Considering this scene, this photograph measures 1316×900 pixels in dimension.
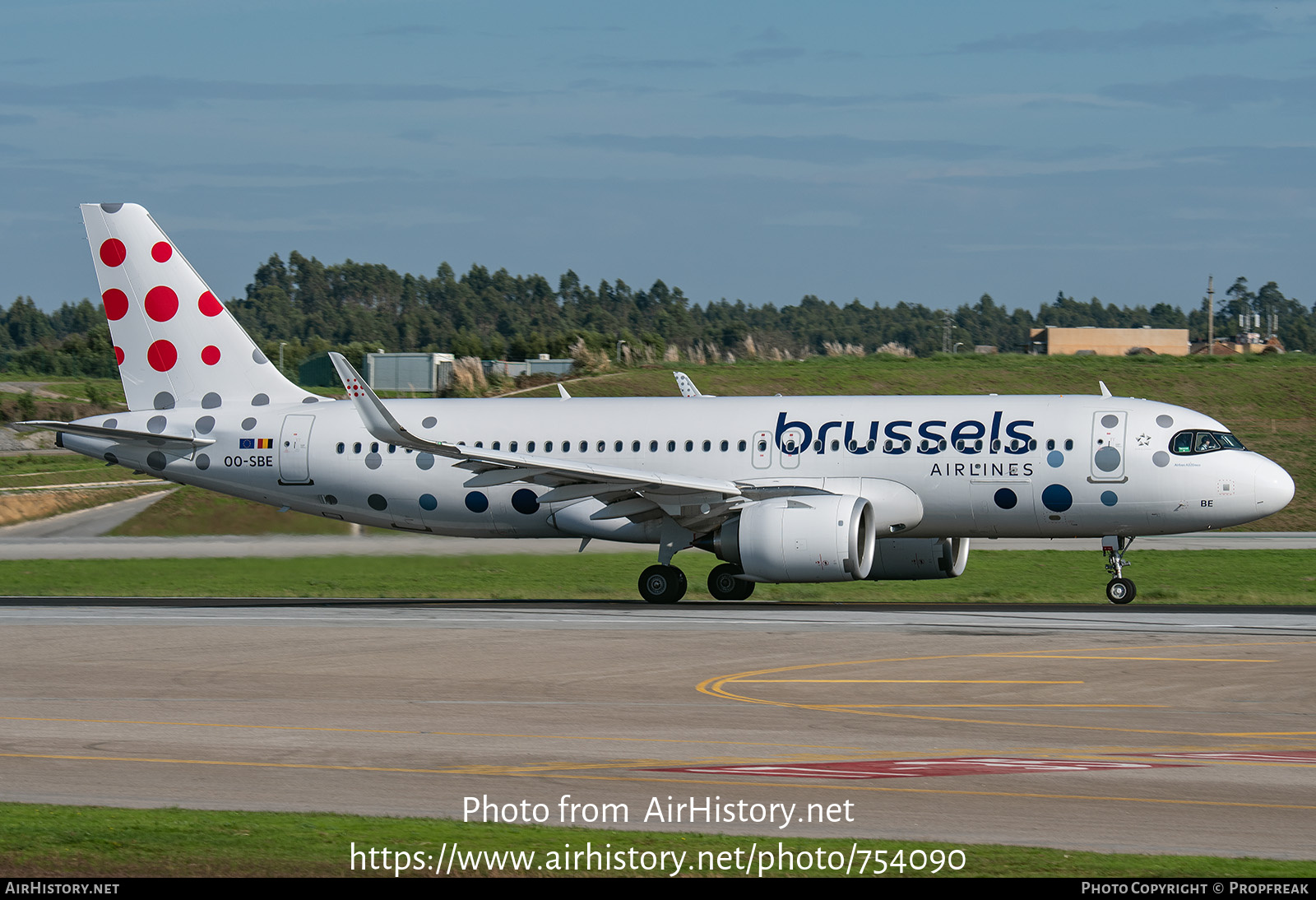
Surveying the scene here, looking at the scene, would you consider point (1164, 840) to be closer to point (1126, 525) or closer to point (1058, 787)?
point (1058, 787)

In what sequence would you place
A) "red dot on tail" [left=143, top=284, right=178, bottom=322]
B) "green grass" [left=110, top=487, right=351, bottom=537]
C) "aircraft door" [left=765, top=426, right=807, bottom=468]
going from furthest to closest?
1. "green grass" [left=110, top=487, right=351, bottom=537]
2. "red dot on tail" [left=143, top=284, right=178, bottom=322]
3. "aircraft door" [left=765, top=426, right=807, bottom=468]

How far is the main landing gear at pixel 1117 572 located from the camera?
2938cm

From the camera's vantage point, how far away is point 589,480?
97.8 ft

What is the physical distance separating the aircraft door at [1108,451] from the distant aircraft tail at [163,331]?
58.4 ft

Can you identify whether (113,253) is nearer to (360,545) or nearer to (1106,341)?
(360,545)

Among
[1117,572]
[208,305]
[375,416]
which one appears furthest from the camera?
[208,305]

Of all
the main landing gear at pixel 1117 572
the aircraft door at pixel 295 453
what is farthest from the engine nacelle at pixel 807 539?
the aircraft door at pixel 295 453

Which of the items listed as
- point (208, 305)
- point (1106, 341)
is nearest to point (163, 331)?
point (208, 305)

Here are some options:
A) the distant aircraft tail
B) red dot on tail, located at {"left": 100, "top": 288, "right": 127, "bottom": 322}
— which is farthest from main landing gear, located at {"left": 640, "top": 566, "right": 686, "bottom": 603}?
red dot on tail, located at {"left": 100, "top": 288, "right": 127, "bottom": 322}

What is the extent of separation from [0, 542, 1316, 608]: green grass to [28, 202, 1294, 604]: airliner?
53.6 inches

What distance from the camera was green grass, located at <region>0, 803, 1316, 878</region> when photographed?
973cm

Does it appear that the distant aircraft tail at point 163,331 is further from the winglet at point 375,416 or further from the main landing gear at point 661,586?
the main landing gear at point 661,586

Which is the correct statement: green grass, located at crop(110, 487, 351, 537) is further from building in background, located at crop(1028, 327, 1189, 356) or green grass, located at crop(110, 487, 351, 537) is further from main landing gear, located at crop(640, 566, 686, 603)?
building in background, located at crop(1028, 327, 1189, 356)

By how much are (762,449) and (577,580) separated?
823 cm
